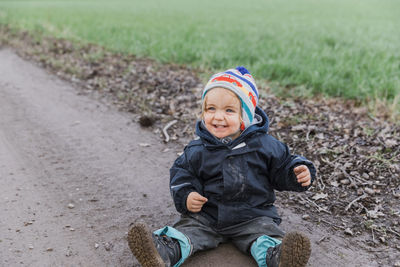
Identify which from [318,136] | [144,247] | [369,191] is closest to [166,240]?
[144,247]

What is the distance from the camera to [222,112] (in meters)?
2.78

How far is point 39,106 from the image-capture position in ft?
18.5

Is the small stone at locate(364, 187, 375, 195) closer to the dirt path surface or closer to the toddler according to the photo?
the dirt path surface

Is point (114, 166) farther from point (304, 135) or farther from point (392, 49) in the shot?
point (392, 49)

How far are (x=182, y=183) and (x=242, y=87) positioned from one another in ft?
2.47

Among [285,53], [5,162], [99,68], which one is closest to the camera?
[5,162]

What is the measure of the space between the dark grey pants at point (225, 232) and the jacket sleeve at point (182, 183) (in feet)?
0.34

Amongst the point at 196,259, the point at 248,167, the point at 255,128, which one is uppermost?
the point at 255,128

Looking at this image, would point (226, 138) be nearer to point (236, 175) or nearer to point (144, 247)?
point (236, 175)

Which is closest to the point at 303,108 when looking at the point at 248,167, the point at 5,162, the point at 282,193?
the point at 282,193

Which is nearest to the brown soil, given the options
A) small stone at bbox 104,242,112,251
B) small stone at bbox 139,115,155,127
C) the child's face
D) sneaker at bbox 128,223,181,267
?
small stone at bbox 139,115,155,127

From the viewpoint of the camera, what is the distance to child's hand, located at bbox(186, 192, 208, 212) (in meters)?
2.75

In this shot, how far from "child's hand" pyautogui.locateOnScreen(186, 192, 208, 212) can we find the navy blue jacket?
43mm

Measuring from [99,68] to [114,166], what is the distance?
335cm
